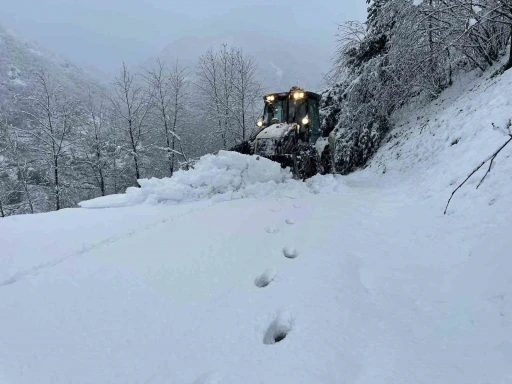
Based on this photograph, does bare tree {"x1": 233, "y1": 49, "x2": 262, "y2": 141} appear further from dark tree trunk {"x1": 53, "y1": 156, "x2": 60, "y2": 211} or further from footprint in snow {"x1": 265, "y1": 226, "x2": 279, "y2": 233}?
footprint in snow {"x1": 265, "y1": 226, "x2": 279, "y2": 233}

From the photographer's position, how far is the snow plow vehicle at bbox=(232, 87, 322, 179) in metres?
8.98

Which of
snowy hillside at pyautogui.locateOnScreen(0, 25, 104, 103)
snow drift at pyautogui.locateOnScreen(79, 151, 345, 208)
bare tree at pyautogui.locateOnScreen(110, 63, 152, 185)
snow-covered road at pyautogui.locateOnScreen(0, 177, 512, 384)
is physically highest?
snowy hillside at pyautogui.locateOnScreen(0, 25, 104, 103)

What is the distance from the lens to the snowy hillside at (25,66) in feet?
109

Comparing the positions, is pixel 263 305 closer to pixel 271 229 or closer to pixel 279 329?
pixel 279 329

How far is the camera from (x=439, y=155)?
271 inches

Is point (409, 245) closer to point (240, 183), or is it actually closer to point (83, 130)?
point (240, 183)

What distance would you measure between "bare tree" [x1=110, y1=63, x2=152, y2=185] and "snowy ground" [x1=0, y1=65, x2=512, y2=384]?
54.8 ft

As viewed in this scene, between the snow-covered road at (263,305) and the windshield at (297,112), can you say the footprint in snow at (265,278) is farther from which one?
the windshield at (297,112)

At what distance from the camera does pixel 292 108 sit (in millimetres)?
11391

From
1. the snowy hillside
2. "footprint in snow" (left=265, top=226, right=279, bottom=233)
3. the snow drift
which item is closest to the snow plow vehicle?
the snow drift

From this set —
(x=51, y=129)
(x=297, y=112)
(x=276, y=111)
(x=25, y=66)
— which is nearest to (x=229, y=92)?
(x=51, y=129)

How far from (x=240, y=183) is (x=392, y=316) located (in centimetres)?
533

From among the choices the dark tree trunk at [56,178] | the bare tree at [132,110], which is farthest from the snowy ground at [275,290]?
the bare tree at [132,110]

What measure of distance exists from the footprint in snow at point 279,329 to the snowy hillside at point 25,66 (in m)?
35.1
